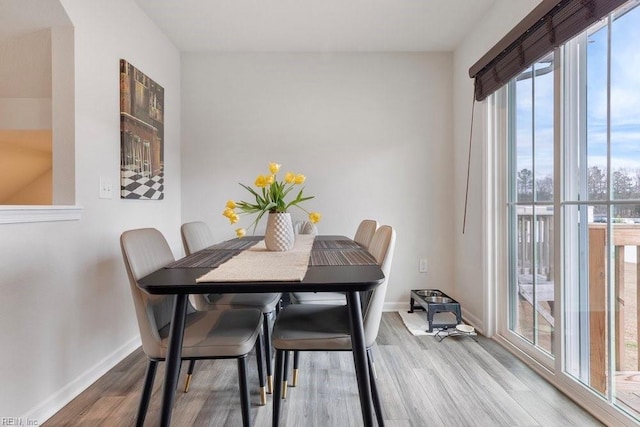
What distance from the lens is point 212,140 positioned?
3100 millimetres

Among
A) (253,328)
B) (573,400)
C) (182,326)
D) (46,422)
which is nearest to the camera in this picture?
(182,326)

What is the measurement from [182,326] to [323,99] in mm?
2497

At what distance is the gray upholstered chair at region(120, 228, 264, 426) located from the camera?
1.23 metres

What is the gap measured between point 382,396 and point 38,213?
185 cm

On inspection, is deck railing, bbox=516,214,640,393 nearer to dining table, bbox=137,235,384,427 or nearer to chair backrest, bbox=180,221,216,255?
dining table, bbox=137,235,384,427

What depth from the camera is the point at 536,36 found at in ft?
5.85

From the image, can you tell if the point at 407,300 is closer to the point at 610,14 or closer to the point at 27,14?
the point at 610,14

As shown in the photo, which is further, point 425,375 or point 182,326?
point 425,375

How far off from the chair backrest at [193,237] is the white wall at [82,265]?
50 cm

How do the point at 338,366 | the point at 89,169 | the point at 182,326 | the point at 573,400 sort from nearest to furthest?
the point at 182,326, the point at 573,400, the point at 89,169, the point at 338,366

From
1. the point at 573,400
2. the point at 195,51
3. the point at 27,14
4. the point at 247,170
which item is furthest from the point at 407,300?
the point at 27,14

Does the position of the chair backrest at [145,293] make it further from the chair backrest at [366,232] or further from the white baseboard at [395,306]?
the white baseboard at [395,306]

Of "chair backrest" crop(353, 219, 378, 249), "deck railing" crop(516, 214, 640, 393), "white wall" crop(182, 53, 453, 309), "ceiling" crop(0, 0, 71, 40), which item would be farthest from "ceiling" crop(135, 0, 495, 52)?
"deck railing" crop(516, 214, 640, 393)

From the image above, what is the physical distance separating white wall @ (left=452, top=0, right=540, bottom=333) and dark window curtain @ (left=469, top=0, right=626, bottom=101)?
0.65 feet
